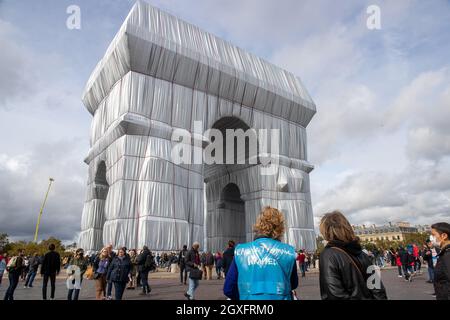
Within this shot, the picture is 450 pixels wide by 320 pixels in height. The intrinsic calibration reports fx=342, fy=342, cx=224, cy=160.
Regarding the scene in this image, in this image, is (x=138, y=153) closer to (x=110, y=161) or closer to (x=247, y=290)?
(x=110, y=161)

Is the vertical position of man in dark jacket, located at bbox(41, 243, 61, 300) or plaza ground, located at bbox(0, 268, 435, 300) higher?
man in dark jacket, located at bbox(41, 243, 61, 300)

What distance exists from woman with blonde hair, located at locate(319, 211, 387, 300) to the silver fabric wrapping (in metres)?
18.3

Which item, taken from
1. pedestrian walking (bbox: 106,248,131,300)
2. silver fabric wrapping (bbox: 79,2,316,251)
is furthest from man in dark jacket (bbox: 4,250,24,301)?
silver fabric wrapping (bbox: 79,2,316,251)

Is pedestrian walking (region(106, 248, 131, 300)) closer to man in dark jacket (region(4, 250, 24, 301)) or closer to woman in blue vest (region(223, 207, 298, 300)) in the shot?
man in dark jacket (region(4, 250, 24, 301))

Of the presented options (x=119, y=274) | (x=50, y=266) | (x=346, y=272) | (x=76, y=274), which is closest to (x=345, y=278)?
(x=346, y=272)

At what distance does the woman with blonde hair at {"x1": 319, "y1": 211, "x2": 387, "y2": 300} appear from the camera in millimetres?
2281

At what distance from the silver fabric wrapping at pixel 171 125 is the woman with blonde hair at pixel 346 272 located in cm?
1826

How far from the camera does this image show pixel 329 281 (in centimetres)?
232

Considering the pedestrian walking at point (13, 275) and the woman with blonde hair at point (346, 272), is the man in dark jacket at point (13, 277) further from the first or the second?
the woman with blonde hair at point (346, 272)

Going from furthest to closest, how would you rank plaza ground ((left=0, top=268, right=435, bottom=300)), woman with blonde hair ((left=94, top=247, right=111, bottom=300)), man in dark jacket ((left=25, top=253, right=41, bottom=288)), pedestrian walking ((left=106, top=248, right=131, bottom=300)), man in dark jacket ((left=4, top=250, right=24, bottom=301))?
man in dark jacket ((left=25, top=253, right=41, bottom=288)) → plaza ground ((left=0, top=268, right=435, bottom=300)) → man in dark jacket ((left=4, top=250, right=24, bottom=301)) → woman with blonde hair ((left=94, top=247, right=111, bottom=300)) → pedestrian walking ((left=106, top=248, right=131, bottom=300))

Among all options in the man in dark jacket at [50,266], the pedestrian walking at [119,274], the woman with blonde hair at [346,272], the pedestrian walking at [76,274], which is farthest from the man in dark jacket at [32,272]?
→ the woman with blonde hair at [346,272]

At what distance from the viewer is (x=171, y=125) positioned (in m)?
23.1

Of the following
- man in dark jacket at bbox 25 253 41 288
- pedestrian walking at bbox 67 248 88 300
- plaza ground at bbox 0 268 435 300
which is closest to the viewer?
pedestrian walking at bbox 67 248 88 300

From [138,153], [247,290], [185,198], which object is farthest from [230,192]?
[247,290]
